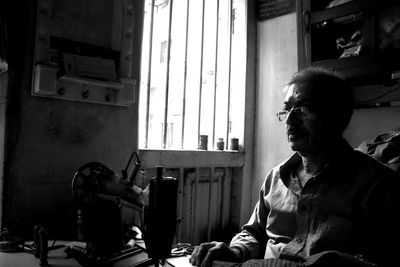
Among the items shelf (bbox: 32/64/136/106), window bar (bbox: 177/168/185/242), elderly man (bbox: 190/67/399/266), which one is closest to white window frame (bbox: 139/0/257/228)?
window bar (bbox: 177/168/185/242)

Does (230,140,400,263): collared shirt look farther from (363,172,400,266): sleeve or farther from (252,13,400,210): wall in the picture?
(252,13,400,210): wall

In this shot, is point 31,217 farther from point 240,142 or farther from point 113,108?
point 240,142

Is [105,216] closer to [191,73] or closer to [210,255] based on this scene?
[210,255]

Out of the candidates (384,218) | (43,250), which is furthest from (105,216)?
(384,218)

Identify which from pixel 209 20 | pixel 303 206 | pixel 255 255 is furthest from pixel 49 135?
pixel 209 20

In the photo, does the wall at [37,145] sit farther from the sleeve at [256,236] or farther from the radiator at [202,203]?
the sleeve at [256,236]

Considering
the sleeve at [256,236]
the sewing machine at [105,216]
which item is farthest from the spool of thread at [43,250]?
the sleeve at [256,236]

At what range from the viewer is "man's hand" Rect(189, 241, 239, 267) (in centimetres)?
122

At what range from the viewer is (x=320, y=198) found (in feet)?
4.27

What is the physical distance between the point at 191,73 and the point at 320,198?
1.99 meters

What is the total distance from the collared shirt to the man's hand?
0.44ft

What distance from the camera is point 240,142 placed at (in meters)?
3.12

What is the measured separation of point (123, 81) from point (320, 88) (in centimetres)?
119

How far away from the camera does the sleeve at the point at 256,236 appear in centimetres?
145
